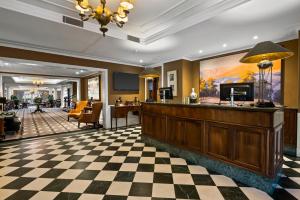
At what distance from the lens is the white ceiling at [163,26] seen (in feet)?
8.94

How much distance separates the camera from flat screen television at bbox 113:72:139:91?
629 centimetres

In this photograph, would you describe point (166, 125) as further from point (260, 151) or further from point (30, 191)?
point (30, 191)

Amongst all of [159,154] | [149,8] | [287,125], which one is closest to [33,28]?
[149,8]

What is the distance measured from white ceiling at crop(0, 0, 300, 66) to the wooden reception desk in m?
1.68

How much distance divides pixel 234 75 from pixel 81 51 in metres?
4.78

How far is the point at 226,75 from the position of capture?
486 centimetres

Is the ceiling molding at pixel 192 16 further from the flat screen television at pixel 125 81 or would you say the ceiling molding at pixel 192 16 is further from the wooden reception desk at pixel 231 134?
the flat screen television at pixel 125 81

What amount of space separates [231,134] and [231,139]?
0.25 ft

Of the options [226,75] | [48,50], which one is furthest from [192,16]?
[48,50]

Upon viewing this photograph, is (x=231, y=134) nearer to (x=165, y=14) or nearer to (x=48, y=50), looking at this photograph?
(x=165, y=14)

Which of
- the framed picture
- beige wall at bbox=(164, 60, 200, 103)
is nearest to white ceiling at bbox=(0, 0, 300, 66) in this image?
beige wall at bbox=(164, 60, 200, 103)

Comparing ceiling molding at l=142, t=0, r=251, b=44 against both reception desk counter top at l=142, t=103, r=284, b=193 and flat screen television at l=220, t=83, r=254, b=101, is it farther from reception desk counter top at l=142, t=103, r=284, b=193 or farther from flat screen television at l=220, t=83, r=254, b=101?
reception desk counter top at l=142, t=103, r=284, b=193

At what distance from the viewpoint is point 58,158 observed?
3.14m

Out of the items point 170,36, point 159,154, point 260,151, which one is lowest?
point 159,154
